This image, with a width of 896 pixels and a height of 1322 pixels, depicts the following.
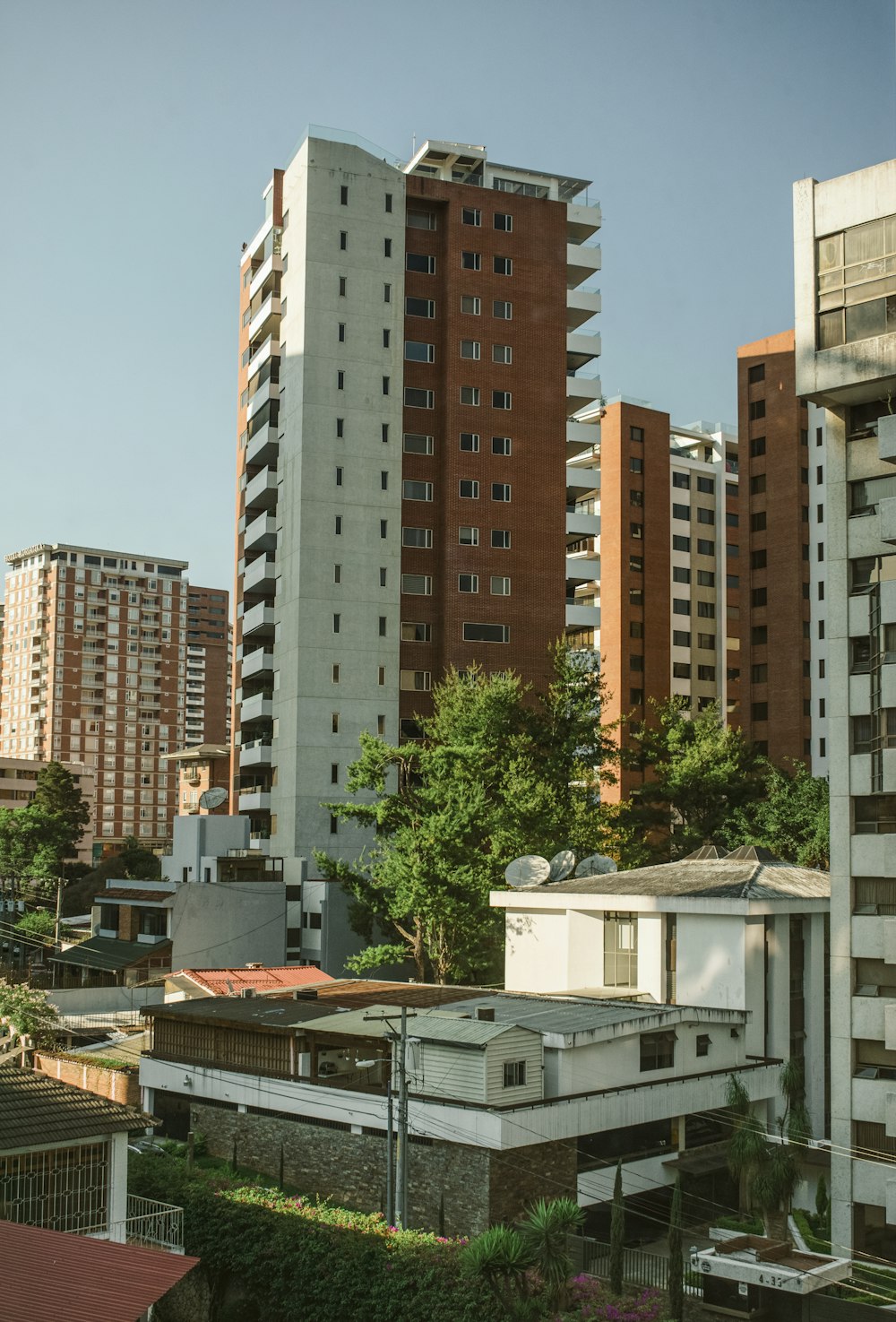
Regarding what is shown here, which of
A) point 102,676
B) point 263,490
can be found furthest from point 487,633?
point 102,676

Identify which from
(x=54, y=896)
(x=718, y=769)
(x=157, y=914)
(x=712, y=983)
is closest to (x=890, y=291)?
(x=712, y=983)

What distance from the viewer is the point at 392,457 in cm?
7306

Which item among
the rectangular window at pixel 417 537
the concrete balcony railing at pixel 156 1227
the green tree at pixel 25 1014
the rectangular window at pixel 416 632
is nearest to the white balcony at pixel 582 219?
the rectangular window at pixel 417 537

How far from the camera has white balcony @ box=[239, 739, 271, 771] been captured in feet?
237

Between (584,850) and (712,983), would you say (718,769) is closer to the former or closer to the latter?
(584,850)

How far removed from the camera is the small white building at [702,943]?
41281 millimetres

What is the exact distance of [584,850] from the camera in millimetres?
57406

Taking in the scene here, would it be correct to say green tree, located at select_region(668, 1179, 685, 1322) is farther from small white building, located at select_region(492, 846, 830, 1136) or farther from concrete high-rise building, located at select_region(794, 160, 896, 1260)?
small white building, located at select_region(492, 846, 830, 1136)

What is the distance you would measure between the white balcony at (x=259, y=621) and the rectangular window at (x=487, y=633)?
1121 cm

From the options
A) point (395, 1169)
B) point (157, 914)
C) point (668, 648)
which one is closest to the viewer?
point (395, 1169)

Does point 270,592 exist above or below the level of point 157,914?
above

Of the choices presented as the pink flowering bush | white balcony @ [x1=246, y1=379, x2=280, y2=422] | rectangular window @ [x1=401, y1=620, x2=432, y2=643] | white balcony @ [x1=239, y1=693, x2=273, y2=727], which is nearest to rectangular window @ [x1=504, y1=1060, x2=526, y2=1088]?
the pink flowering bush

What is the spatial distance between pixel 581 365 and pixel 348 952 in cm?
3789

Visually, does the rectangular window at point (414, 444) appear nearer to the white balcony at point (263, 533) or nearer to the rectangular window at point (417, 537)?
the rectangular window at point (417, 537)
